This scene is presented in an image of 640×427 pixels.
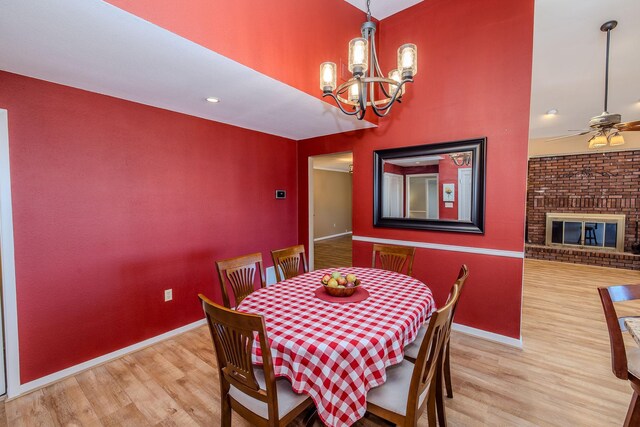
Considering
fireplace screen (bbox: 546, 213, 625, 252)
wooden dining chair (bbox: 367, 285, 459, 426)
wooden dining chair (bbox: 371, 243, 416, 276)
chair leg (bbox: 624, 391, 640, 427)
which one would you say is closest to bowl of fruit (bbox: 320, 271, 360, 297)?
wooden dining chair (bbox: 367, 285, 459, 426)

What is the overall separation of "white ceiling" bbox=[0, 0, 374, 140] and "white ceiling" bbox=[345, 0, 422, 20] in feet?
3.93

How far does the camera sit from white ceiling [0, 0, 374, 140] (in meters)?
1.32

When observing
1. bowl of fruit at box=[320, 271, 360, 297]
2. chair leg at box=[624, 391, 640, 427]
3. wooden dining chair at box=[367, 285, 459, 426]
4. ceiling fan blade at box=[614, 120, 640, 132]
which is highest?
ceiling fan blade at box=[614, 120, 640, 132]

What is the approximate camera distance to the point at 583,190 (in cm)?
560

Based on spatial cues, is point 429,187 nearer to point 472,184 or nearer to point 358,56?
point 472,184

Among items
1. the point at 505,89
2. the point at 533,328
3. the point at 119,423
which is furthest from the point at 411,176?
the point at 119,423

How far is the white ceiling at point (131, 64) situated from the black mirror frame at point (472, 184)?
0.83m

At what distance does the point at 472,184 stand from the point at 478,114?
0.67 metres

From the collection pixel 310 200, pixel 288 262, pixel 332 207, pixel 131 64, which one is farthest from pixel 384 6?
pixel 332 207

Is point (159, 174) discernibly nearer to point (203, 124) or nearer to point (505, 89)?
point (203, 124)

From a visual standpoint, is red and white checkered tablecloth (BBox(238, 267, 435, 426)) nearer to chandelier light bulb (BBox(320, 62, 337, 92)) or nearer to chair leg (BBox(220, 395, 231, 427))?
chair leg (BBox(220, 395, 231, 427))

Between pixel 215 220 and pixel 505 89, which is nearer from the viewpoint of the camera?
pixel 505 89

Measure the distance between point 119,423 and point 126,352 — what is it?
91 centimetres

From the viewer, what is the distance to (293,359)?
1.24 metres
